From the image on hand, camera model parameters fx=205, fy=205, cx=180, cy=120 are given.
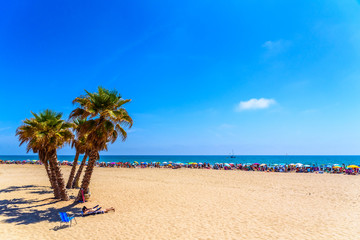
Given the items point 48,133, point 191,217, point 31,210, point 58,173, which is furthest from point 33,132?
point 191,217

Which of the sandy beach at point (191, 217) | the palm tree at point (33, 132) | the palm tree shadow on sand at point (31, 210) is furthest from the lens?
the palm tree at point (33, 132)

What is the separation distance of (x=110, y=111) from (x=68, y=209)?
Answer: 20.1ft

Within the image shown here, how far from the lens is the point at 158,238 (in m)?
7.67

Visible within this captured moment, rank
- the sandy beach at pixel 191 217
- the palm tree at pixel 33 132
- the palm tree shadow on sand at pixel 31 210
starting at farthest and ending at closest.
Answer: the palm tree at pixel 33 132 < the palm tree shadow on sand at pixel 31 210 < the sandy beach at pixel 191 217

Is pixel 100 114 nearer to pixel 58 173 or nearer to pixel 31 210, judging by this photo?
pixel 58 173

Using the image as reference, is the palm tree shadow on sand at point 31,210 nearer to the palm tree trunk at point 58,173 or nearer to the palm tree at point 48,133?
the palm tree trunk at point 58,173

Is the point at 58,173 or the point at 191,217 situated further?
the point at 58,173

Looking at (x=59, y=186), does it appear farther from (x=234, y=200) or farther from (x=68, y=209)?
(x=234, y=200)

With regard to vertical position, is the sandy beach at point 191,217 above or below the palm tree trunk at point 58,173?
below

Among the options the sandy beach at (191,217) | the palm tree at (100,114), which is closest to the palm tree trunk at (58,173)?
the sandy beach at (191,217)

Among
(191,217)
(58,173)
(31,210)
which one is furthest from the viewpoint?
(58,173)

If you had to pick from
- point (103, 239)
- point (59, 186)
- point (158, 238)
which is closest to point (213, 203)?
point (158, 238)

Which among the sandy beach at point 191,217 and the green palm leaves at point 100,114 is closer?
the sandy beach at point 191,217

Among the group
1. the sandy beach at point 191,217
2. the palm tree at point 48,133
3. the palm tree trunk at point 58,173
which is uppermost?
the palm tree at point 48,133
